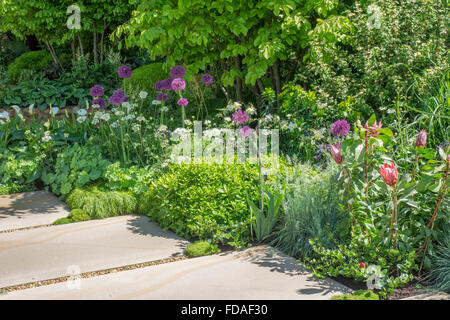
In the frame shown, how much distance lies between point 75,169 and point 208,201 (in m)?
1.71

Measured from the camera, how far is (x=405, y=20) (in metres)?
4.77

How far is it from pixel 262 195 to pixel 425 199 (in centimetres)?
107

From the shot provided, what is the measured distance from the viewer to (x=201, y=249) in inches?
129

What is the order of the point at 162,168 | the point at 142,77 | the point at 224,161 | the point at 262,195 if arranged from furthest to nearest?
1. the point at 142,77
2. the point at 162,168
3. the point at 224,161
4. the point at 262,195

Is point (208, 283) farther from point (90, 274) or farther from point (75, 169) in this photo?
point (75, 169)

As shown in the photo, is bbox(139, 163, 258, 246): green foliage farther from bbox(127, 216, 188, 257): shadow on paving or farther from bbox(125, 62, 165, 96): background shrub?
bbox(125, 62, 165, 96): background shrub

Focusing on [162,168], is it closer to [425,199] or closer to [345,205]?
[345,205]

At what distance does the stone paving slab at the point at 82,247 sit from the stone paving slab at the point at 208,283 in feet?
0.65

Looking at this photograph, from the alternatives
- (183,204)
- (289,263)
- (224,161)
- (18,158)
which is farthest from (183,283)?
(18,158)

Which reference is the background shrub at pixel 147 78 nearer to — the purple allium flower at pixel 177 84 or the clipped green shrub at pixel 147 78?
the clipped green shrub at pixel 147 78

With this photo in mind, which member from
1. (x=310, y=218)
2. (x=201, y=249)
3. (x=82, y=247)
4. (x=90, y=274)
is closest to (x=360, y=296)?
(x=310, y=218)

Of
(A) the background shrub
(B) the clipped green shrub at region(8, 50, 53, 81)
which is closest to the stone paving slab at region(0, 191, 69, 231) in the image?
(A) the background shrub

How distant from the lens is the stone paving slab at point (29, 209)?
4.00 metres

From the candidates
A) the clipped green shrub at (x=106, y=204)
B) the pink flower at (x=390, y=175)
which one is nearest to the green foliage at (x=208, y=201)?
the clipped green shrub at (x=106, y=204)
